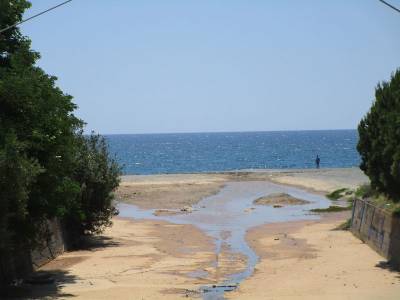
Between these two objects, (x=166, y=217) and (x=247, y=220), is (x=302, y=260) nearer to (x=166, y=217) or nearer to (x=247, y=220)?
(x=247, y=220)

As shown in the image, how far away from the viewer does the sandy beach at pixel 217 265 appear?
21.2 m

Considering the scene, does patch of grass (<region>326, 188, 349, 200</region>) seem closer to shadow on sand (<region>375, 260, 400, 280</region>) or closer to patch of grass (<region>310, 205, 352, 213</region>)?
patch of grass (<region>310, 205, 352, 213</region>)

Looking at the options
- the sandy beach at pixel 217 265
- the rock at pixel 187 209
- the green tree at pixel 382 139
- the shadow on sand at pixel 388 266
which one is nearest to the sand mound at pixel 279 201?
the rock at pixel 187 209

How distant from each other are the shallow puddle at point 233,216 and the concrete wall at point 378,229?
17.6 feet

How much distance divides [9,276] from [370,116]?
17976mm

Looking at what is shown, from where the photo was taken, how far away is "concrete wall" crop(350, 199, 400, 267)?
86.4 feet

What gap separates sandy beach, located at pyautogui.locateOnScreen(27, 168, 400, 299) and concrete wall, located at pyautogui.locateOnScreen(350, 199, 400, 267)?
48 cm

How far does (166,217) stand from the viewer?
4794 centimetres

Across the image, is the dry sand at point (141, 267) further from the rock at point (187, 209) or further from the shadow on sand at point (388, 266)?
the rock at point (187, 209)

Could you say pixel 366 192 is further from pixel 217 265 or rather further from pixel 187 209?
pixel 187 209

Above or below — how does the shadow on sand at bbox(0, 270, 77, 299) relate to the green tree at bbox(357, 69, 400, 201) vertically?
below

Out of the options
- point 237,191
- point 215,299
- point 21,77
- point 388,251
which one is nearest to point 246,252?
point 388,251

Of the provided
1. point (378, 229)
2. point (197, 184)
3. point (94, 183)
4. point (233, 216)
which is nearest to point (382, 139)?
point (378, 229)

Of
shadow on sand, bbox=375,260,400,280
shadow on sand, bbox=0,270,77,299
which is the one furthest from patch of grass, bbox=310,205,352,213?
shadow on sand, bbox=0,270,77,299
